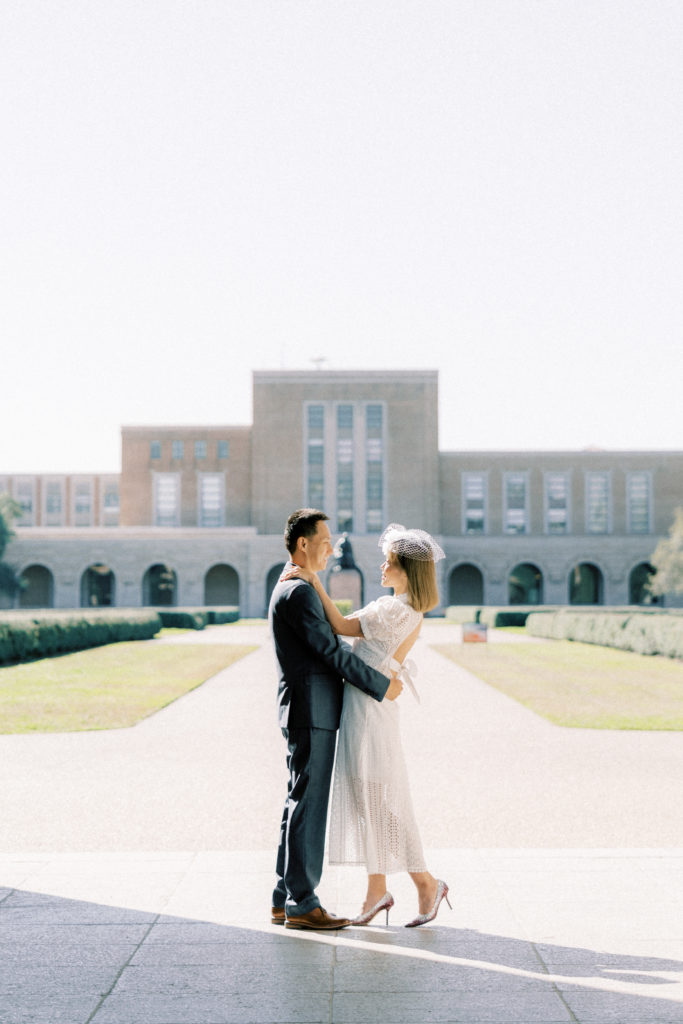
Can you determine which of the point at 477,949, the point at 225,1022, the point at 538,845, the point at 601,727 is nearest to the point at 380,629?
the point at 477,949

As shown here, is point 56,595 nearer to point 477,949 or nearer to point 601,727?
point 601,727

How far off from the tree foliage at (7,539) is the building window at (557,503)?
3575 cm

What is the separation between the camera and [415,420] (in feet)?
229

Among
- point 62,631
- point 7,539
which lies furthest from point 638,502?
point 62,631

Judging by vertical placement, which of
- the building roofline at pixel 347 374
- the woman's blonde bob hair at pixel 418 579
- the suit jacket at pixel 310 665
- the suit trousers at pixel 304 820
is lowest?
the suit trousers at pixel 304 820

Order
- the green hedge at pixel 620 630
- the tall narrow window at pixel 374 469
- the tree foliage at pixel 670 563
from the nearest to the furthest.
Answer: the green hedge at pixel 620 630 < the tree foliage at pixel 670 563 < the tall narrow window at pixel 374 469

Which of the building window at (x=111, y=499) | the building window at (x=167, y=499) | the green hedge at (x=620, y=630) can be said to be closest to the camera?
the green hedge at (x=620, y=630)

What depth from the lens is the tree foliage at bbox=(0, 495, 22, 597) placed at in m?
62.7

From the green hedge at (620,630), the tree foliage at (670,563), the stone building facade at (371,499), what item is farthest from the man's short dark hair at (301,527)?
the stone building facade at (371,499)

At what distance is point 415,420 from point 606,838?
63.3 m

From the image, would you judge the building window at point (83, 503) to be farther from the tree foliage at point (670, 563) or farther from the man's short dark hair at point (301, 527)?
the man's short dark hair at point (301, 527)

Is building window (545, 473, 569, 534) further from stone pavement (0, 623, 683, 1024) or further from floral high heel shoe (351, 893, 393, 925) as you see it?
floral high heel shoe (351, 893, 393, 925)

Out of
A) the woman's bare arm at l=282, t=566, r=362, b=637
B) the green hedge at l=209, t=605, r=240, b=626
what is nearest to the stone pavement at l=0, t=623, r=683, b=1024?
the woman's bare arm at l=282, t=566, r=362, b=637

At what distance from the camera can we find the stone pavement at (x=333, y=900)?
13.3ft
